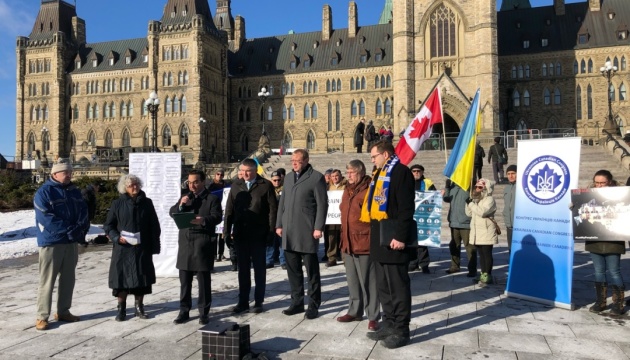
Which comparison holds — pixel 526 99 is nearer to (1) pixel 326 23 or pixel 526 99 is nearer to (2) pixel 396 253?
(1) pixel 326 23

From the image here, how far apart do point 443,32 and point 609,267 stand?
40.3 m

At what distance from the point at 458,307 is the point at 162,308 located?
173 inches

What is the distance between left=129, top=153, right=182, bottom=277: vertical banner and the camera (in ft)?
33.8

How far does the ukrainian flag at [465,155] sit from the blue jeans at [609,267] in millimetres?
2471

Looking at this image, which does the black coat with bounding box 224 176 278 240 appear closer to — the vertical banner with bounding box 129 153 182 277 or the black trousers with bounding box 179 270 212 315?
the black trousers with bounding box 179 270 212 315

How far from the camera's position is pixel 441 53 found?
44.5 meters

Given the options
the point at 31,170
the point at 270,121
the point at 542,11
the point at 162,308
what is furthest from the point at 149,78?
the point at 162,308

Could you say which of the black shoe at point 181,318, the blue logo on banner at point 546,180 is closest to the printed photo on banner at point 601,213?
the blue logo on banner at point 546,180

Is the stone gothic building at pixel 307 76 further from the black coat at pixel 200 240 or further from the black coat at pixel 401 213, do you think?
the black coat at pixel 401 213

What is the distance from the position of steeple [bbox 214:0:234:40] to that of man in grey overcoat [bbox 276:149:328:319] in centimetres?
A: 6436

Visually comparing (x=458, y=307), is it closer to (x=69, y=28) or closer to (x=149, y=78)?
(x=149, y=78)

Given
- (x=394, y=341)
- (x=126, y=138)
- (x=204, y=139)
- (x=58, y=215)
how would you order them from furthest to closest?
(x=126, y=138) < (x=204, y=139) < (x=58, y=215) < (x=394, y=341)

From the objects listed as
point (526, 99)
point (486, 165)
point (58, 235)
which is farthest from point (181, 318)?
point (526, 99)

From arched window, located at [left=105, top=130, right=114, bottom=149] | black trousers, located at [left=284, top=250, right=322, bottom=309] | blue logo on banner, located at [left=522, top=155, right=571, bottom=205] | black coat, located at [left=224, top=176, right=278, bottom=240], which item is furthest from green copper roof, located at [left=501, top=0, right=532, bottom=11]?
black trousers, located at [left=284, top=250, right=322, bottom=309]
